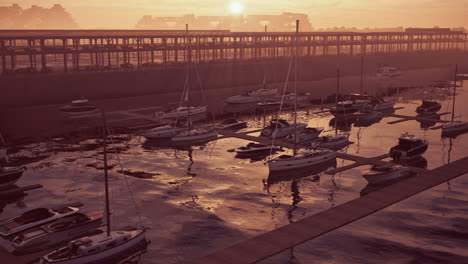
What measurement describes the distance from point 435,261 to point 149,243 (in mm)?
18118

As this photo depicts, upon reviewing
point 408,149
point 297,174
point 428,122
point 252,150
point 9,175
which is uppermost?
point 428,122

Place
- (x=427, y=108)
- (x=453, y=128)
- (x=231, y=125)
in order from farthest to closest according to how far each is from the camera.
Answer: (x=427, y=108) → (x=231, y=125) → (x=453, y=128)

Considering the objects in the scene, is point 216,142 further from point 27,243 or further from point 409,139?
point 27,243

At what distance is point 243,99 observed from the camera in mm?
93625

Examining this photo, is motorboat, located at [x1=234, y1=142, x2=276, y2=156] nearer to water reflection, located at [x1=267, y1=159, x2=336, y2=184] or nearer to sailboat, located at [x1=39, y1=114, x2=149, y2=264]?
water reflection, located at [x1=267, y1=159, x2=336, y2=184]

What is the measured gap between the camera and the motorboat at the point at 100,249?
27750 millimetres

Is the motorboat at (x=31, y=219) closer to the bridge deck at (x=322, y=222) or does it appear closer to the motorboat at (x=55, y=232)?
the motorboat at (x=55, y=232)

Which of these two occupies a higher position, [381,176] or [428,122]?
[428,122]

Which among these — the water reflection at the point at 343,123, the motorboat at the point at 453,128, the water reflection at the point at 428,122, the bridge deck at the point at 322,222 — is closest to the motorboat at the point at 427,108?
the water reflection at the point at 428,122

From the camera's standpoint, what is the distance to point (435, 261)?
93.5ft

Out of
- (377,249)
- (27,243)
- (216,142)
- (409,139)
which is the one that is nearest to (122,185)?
(27,243)

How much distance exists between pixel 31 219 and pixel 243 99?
6354cm

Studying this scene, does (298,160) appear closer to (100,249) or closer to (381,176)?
(381,176)

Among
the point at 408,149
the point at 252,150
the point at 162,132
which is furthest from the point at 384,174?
the point at 162,132
